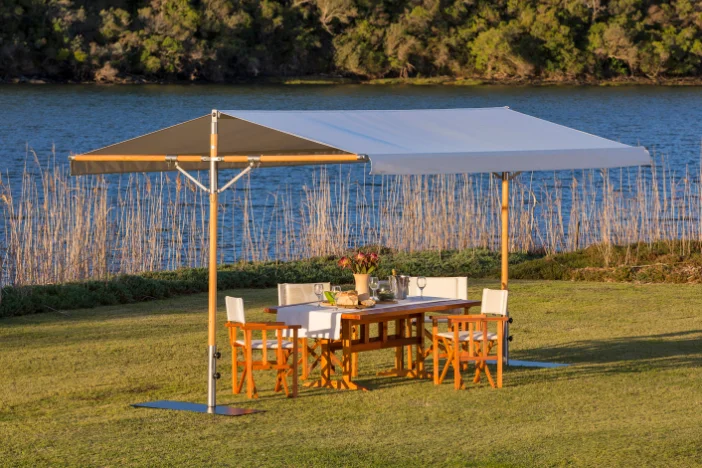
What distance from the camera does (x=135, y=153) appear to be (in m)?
8.33

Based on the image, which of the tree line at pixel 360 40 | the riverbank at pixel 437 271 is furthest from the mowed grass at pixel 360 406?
the tree line at pixel 360 40

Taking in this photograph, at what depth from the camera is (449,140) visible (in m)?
8.08

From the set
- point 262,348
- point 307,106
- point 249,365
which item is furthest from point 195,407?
point 307,106

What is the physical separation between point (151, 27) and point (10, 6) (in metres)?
6.18

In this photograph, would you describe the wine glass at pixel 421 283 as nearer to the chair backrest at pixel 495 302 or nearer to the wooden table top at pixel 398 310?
the wooden table top at pixel 398 310

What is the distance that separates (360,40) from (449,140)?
5003cm

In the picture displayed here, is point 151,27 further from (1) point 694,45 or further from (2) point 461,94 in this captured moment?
(1) point 694,45

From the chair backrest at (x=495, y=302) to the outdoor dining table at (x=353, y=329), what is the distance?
0.44ft

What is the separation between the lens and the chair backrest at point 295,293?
340 inches

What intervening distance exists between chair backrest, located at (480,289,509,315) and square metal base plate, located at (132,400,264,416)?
1.88m

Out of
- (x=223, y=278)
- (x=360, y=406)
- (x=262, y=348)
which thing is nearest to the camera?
(x=360, y=406)

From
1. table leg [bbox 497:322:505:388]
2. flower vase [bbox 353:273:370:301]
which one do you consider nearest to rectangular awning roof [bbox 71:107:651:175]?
flower vase [bbox 353:273:370:301]

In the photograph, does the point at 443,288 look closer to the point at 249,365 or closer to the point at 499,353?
the point at 499,353

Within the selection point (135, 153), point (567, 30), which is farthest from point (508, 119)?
point (567, 30)
